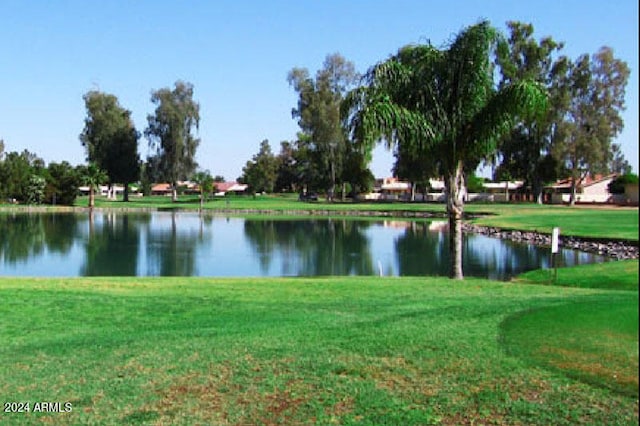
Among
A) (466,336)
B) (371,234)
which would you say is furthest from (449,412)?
(371,234)

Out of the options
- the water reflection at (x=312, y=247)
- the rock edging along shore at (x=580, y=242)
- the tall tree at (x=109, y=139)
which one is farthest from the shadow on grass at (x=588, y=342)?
the tall tree at (x=109, y=139)

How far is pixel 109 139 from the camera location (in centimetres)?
10862

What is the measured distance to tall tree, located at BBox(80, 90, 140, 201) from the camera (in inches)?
4281

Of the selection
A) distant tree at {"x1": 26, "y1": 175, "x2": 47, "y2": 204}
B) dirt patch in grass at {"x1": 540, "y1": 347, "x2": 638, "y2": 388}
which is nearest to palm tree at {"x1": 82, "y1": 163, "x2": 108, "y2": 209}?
distant tree at {"x1": 26, "y1": 175, "x2": 47, "y2": 204}

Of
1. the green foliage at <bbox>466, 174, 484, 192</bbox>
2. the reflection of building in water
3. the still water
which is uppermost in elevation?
the green foliage at <bbox>466, 174, 484, 192</bbox>

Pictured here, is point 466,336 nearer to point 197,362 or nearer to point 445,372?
point 445,372

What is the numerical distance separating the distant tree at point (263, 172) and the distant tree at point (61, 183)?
5373 centimetres

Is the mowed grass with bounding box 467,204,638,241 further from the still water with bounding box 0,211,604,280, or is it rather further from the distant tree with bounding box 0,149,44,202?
the distant tree with bounding box 0,149,44,202

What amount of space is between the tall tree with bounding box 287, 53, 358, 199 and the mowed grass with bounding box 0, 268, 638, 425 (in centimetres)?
8552

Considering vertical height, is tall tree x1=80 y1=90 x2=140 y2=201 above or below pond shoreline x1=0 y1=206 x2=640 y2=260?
above

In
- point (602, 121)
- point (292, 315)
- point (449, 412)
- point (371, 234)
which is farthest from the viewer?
point (602, 121)

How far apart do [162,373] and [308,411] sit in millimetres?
2156

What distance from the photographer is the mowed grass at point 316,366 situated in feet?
20.9

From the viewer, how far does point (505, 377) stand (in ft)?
23.6
